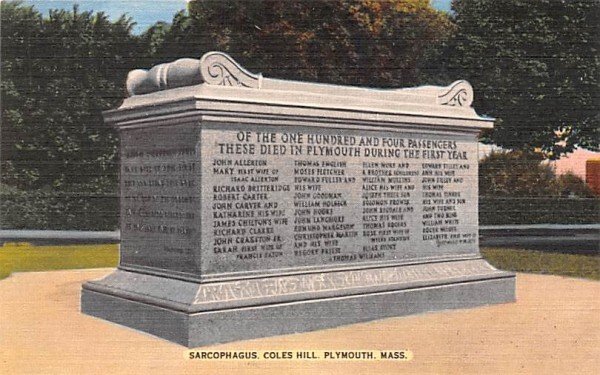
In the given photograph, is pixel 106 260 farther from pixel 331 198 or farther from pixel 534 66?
pixel 534 66

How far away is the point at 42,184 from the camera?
19.0 metres

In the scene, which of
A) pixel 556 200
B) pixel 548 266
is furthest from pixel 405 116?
pixel 556 200

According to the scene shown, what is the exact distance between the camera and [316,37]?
843 inches

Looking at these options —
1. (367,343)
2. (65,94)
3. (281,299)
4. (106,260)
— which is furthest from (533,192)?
(281,299)

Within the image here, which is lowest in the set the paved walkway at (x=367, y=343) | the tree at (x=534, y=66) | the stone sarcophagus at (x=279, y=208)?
the paved walkway at (x=367, y=343)

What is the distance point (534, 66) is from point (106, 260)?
36.2ft

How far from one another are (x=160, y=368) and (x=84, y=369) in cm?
80

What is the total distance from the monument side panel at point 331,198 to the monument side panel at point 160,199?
0.24m

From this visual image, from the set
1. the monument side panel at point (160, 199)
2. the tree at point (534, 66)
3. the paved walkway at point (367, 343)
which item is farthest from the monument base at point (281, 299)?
the tree at point (534, 66)

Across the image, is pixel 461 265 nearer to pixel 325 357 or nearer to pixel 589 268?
pixel 325 357

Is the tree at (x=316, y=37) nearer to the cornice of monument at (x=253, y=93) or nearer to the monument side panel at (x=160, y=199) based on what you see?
the cornice of monument at (x=253, y=93)

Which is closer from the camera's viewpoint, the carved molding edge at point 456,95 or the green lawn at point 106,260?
the carved molding edge at point 456,95

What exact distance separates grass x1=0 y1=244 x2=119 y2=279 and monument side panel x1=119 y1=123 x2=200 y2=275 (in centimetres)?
538

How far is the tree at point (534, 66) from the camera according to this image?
15.2m
